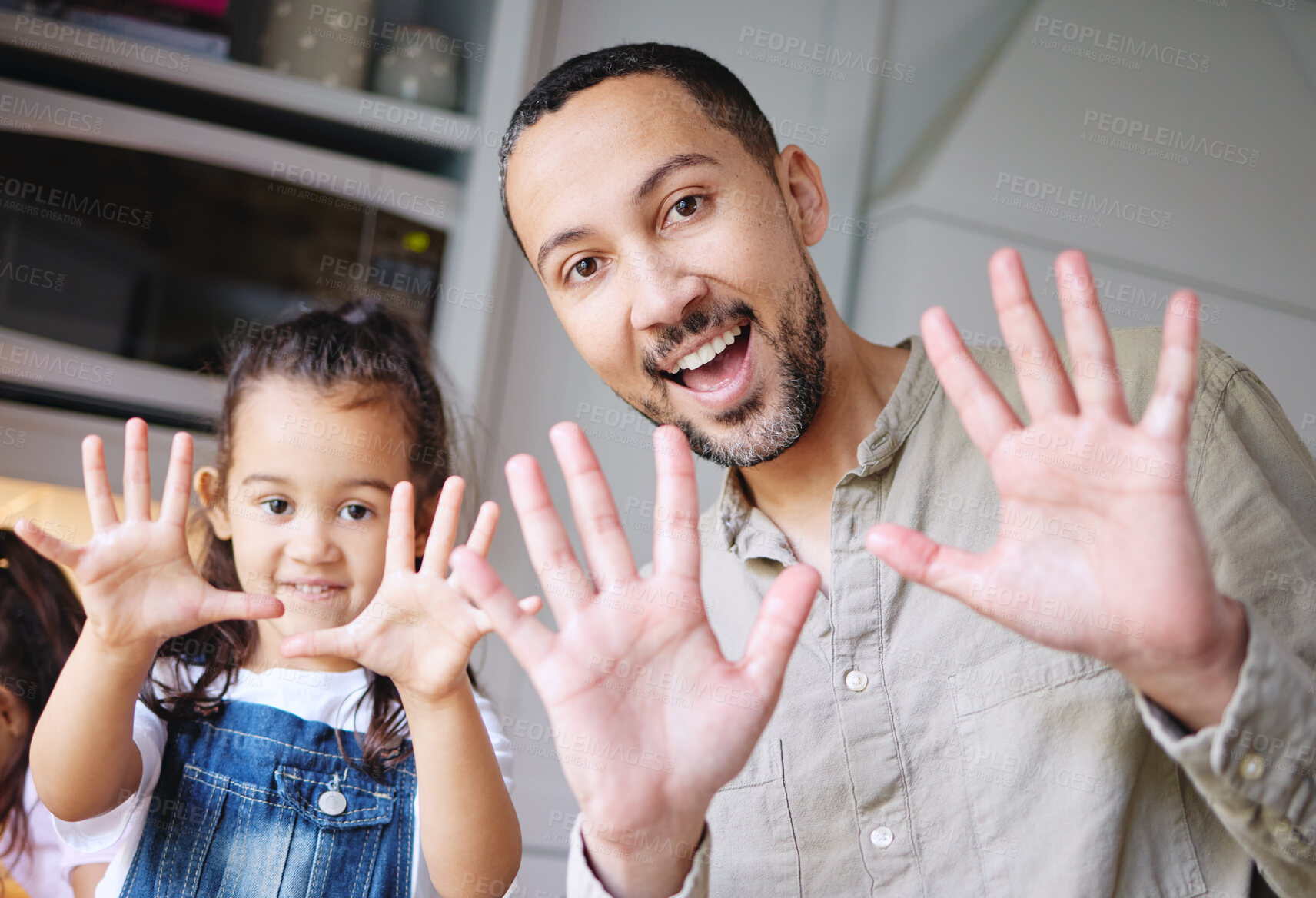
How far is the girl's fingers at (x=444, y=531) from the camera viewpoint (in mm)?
848

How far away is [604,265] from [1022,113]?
0.98 meters

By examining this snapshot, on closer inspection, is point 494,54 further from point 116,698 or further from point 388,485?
point 116,698

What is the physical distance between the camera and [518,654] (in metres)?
0.64

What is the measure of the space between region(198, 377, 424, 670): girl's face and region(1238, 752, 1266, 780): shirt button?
0.89m

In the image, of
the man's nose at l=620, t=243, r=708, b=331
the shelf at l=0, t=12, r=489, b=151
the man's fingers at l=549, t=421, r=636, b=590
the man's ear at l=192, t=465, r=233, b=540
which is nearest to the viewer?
the man's fingers at l=549, t=421, r=636, b=590

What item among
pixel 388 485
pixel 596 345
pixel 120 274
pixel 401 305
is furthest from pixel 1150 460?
pixel 120 274

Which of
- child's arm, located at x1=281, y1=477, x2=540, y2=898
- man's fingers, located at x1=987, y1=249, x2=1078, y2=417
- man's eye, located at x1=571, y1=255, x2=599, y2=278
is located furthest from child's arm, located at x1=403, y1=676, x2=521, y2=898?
man's fingers, located at x1=987, y1=249, x2=1078, y2=417

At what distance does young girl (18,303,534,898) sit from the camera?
857 millimetres


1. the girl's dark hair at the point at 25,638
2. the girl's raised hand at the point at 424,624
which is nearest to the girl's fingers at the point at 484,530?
the girl's raised hand at the point at 424,624

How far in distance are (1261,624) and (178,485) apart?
35.2 inches

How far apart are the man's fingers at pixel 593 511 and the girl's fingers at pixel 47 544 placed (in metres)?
0.46

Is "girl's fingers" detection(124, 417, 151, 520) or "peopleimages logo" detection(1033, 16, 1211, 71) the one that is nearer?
"girl's fingers" detection(124, 417, 151, 520)

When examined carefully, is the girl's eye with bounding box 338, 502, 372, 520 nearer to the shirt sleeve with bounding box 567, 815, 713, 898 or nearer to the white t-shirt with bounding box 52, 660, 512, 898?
the white t-shirt with bounding box 52, 660, 512, 898

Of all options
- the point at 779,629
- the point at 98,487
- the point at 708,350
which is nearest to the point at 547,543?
the point at 779,629
